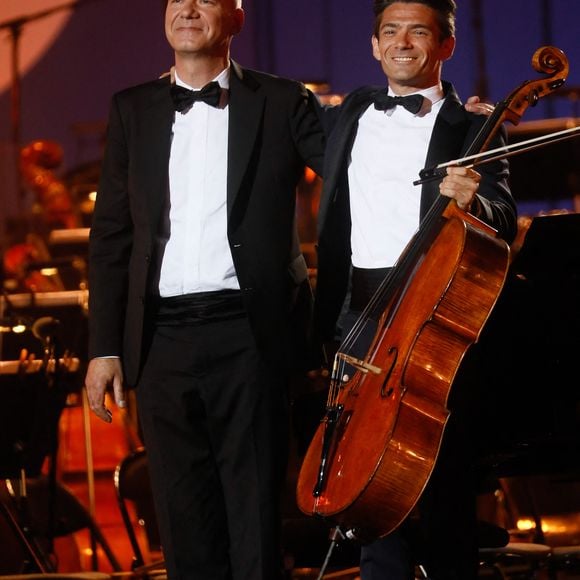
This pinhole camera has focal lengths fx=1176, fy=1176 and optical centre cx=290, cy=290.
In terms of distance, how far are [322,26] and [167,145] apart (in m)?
3.41

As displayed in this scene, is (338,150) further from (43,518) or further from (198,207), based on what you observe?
(43,518)

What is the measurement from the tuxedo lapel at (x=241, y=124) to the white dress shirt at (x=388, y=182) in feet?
0.76

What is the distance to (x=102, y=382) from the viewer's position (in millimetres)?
2535

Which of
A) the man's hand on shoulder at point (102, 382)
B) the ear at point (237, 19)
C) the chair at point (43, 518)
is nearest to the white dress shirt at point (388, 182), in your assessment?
the ear at point (237, 19)

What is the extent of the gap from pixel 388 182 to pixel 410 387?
1.66 ft

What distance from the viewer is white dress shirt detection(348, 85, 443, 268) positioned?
2.51 m

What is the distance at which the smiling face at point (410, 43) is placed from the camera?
2.47 m

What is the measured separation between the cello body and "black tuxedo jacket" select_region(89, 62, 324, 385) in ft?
0.87

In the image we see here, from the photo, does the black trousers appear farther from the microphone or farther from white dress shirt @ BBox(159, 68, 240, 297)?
the microphone

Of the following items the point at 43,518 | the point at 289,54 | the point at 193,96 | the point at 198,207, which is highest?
the point at 289,54

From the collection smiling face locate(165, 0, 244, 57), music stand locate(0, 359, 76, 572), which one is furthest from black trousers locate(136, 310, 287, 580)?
music stand locate(0, 359, 76, 572)

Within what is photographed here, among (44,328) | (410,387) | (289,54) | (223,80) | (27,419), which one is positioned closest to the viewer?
(410,387)

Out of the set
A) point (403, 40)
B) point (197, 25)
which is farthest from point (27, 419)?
point (403, 40)

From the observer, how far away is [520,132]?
4441mm
